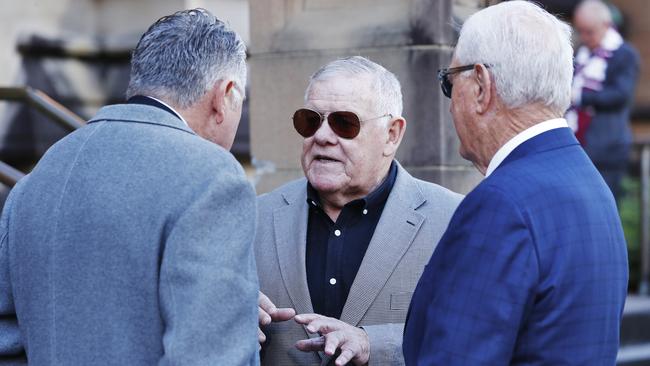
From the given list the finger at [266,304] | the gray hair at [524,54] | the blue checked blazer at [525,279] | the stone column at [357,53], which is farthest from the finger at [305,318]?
the stone column at [357,53]

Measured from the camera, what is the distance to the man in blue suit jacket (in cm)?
239

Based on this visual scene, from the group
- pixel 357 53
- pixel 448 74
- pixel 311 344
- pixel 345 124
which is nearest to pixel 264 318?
pixel 311 344

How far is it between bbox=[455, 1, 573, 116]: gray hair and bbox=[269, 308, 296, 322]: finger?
97 centimetres

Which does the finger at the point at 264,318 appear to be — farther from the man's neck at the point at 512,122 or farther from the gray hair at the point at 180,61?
the man's neck at the point at 512,122

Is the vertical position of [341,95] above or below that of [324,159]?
above

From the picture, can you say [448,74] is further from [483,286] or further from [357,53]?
[357,53]

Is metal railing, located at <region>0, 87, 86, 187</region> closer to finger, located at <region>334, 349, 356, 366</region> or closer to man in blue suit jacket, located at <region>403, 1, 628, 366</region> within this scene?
finger, located at <region>334, 349, 356, 366</region>

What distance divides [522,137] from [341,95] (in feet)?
3.71

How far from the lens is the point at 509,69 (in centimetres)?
254

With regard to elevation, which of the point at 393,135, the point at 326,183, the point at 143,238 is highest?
the point at 143,238

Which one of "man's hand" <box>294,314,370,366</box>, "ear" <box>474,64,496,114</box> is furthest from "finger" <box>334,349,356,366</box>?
"ear" <box>474,64,496,114</box>

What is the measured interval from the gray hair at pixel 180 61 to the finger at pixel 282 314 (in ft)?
2.48

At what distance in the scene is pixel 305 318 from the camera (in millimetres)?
3191

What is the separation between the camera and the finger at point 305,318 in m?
3.18
